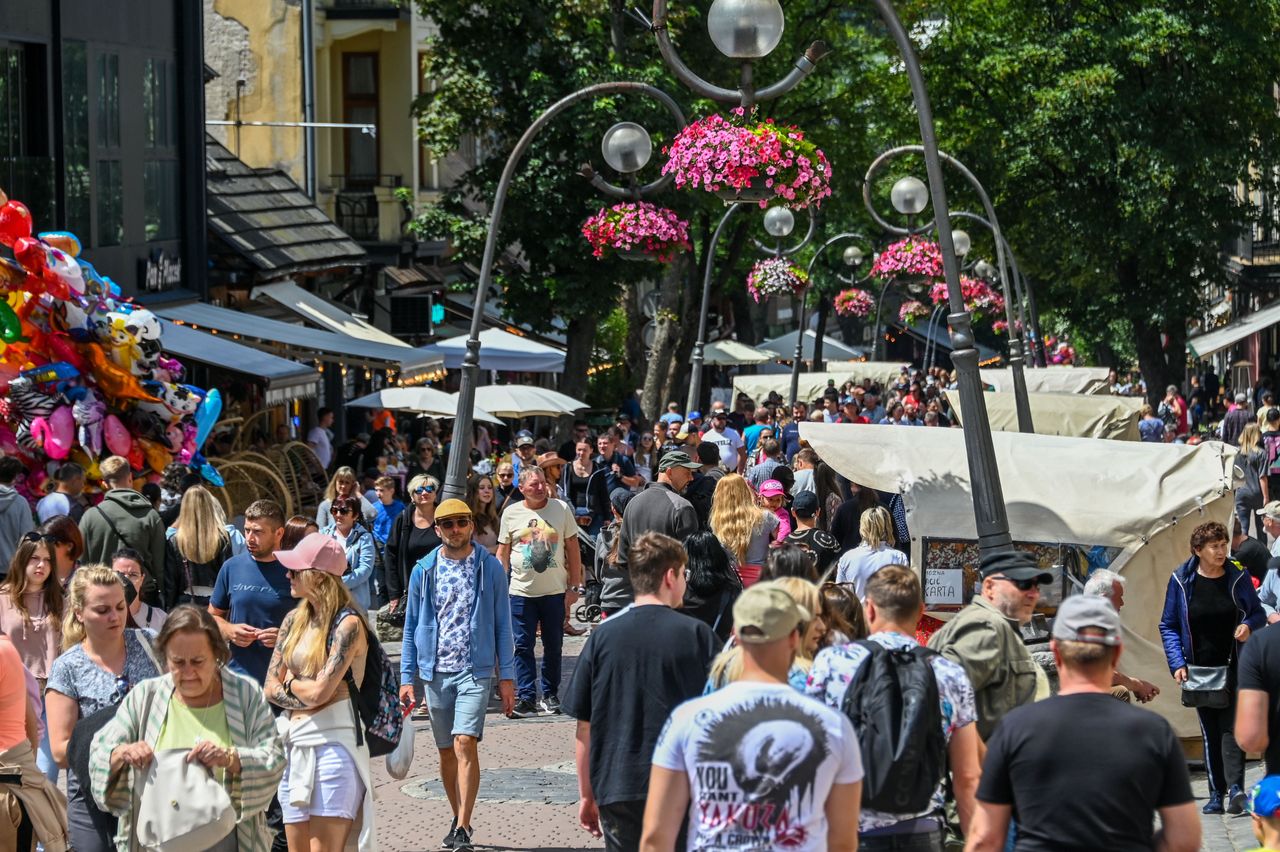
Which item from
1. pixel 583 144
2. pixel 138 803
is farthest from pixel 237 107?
pixel 138 803

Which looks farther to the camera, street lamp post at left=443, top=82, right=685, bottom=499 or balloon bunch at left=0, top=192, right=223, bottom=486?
balloon bunch at left=0, top=192, right=223, bottom=486

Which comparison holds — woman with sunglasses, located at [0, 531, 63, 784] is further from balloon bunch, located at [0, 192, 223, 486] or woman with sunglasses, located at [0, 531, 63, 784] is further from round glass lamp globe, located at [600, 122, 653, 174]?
round glass lamp globe, located at [600, 122, 653, 174]

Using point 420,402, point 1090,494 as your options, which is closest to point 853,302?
point 420,402

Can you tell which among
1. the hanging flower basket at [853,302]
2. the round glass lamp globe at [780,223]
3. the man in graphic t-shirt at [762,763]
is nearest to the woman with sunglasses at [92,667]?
the man in graphic t-shirt at [762,763]

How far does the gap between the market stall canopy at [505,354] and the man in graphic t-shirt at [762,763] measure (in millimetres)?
23514

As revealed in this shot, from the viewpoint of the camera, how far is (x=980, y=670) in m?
6.82

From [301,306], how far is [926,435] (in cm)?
1510

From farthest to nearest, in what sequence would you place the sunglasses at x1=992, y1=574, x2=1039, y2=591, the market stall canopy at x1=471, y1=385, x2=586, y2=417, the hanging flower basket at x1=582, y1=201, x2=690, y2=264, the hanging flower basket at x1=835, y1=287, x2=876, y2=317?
the hanging flower basket at x1=835, y1=287, x2=876, y2=317 < the market stall canopy at x1=471, y1=385, x2=586, y2=417 < the hanging flower basket at x1=582, y1=201, x2=690, y2=264 < the sunglasses at x1=992, y1=574, x2=1039, y2=591

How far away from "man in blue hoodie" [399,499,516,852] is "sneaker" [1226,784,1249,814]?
389 centimetres

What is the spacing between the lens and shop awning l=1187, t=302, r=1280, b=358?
119ft

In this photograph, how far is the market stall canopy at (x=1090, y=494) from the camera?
469 inches

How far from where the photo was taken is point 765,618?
17.0 ft

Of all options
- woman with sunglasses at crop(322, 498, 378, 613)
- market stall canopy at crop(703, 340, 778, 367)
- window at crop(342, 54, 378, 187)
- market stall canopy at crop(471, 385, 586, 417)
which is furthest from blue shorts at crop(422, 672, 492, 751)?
market stall canopy at crop(703, 340, 778, 367)

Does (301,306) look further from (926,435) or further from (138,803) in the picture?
(138,803)
